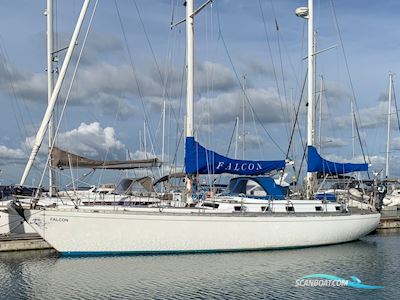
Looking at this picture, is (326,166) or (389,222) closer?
(326,166)

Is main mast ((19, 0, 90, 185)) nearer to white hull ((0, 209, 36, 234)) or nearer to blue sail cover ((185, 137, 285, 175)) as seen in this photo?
white hull ((0, 209, 36, 234))

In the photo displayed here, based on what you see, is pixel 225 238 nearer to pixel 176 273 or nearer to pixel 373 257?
pixel 176 273

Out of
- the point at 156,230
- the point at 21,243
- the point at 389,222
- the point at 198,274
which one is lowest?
the point at 198,274

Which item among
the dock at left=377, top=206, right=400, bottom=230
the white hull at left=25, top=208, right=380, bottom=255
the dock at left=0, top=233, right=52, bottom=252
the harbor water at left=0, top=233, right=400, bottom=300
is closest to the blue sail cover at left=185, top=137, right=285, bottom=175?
the white hull at left=25, top=208, right=380, bottom=255

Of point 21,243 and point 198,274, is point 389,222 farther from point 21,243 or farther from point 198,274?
point 21,243

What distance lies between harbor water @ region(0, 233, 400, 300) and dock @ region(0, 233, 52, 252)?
426 millimetres

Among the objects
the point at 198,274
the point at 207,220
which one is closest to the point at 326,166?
the point at 207,220

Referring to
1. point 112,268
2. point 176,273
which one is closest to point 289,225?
point 176,273

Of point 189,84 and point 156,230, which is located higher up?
point 189,84

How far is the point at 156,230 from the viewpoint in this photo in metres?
25.2

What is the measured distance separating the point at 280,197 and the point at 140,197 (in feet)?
25.5

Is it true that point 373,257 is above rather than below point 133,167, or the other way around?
below

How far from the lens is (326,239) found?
2930cm

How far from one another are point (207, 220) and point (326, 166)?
31.9 ft
